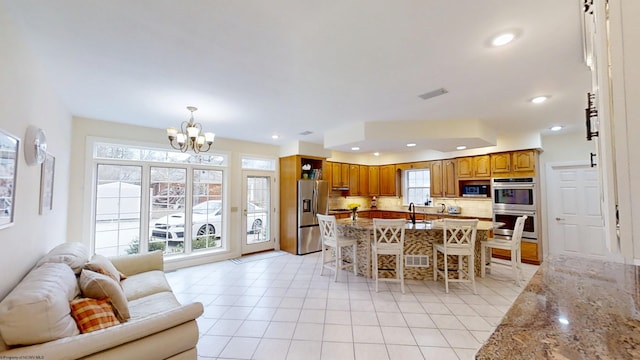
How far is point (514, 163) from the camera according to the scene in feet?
17.0

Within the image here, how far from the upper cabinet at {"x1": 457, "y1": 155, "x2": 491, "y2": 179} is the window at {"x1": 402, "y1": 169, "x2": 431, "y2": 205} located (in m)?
0.88

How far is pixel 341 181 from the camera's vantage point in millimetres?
7105

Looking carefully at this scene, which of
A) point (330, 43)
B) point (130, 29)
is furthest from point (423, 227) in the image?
point (130, 29)

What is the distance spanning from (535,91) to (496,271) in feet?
9.95

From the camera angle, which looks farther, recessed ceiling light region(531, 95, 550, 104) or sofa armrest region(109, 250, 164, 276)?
recessed ceiling light region(531, 95, 550, 104)

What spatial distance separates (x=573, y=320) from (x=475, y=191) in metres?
5.23

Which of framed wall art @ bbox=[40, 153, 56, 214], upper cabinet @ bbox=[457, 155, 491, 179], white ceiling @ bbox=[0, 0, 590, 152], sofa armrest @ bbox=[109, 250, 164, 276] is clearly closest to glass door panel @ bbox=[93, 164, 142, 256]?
white ceiling @ bbox=[0, 0, 590, 152]

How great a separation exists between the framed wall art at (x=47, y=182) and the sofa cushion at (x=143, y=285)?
1088mm

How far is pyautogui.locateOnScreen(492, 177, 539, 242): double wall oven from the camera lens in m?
4.92

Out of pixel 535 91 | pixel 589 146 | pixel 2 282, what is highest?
pixel 535 91

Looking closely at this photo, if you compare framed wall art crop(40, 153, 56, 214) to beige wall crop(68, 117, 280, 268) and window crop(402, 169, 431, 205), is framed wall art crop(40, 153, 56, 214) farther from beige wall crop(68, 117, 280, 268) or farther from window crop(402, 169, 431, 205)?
window crop(402, 169, 431, 205)

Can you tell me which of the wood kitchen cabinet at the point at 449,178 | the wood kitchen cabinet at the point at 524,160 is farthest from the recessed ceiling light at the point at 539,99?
the wood kitchen cabinet at the point at 449,178

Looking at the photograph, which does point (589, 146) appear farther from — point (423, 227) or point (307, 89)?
point (307, 89)

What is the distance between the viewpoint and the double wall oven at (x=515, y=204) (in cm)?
492
